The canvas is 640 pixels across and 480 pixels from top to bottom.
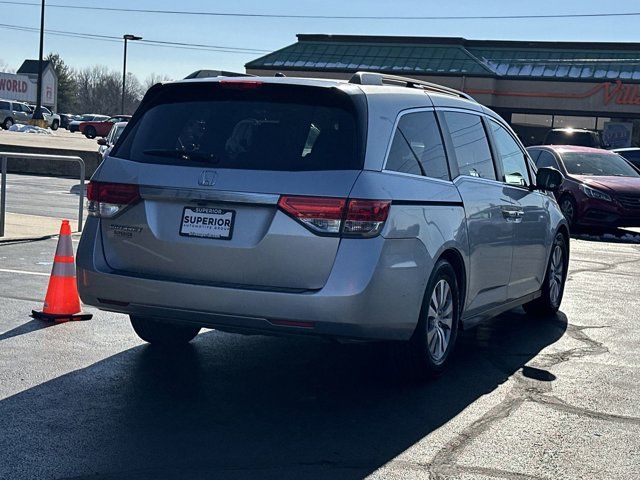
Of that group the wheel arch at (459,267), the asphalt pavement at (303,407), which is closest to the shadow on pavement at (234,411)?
the asphalt pavement at (303,407)

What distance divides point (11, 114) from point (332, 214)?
64.9 metres

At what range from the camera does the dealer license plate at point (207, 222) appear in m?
5.82

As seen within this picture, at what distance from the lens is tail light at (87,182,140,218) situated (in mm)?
6113

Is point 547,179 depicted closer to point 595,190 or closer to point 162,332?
point 162,332

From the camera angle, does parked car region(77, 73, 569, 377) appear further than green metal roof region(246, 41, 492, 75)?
No

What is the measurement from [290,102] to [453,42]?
180 feet

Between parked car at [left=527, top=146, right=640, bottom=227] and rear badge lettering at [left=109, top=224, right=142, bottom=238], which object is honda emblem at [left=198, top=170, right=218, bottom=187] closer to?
rear badge lettering at [left=109, top=224, right=142, bottom=238]

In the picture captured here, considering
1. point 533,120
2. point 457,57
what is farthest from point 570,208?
point 457,57

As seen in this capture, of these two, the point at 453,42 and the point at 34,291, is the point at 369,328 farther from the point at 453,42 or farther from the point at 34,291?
the point at 453,42

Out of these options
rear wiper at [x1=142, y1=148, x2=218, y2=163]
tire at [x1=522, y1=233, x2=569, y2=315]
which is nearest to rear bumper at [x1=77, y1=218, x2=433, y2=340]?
rear wiper at [x1=142, y1=148, x2=218, y2=163]

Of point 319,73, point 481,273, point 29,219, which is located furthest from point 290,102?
point 319,73

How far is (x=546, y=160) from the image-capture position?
768 inches

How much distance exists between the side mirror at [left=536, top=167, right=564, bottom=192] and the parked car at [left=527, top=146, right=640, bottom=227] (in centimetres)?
967

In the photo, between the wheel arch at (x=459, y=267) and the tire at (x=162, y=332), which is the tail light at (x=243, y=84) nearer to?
the wheel arch at (x=459, y=267)
